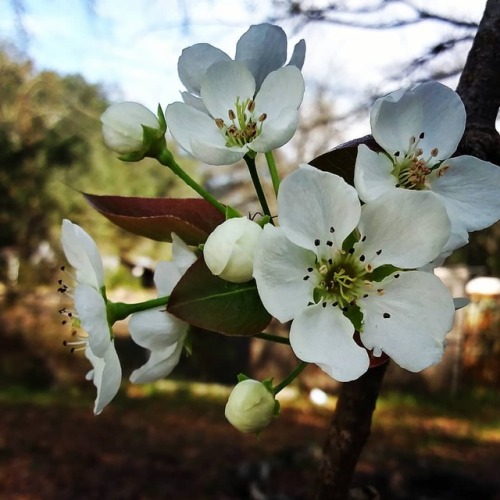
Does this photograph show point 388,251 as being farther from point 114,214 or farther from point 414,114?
point 114,214

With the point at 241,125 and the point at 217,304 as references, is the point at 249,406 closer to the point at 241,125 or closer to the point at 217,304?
the point at 217,304

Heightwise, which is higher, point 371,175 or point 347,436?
point 371,175

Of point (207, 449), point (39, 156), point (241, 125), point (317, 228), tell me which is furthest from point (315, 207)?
point (39, 156)

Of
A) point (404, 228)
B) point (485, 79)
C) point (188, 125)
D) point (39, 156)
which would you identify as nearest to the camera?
point (404, 228)

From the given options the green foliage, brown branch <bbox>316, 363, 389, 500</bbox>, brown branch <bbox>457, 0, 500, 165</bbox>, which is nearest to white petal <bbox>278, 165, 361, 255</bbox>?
brown branch <bbox>457, 0, 500, 165</bbox>

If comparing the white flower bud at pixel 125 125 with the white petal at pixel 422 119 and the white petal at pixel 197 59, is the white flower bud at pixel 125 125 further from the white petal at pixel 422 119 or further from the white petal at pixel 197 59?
the white petal at pixel 422 119

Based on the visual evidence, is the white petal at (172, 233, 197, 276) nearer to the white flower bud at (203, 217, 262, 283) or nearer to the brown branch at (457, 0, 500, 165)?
the white flower bud at (203, 217, 262, 283)

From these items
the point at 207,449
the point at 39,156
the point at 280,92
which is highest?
the point at 39,156

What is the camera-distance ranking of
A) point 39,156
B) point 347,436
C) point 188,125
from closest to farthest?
point 188,125, point 347,436, point 39,156
